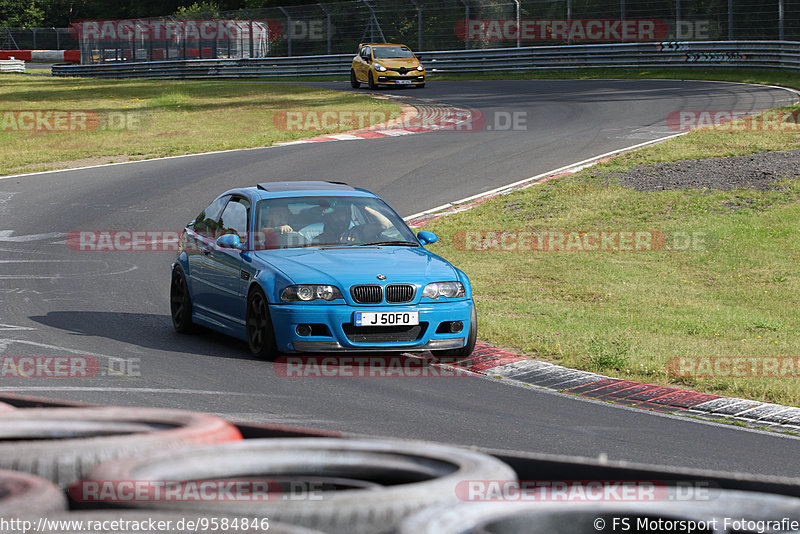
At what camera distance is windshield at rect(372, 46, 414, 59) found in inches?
1622

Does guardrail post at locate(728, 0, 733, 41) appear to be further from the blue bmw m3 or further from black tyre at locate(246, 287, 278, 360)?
black tyre at locate(246, 287, 278, 360)

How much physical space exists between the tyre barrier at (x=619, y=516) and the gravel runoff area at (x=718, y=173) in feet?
55.0

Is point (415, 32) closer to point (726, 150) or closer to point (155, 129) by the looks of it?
point (155, 129)

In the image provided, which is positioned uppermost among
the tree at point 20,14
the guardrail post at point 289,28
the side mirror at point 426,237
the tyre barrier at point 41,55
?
the tree at point 20,14

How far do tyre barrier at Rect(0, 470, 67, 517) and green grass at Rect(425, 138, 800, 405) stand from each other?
6.79 metres

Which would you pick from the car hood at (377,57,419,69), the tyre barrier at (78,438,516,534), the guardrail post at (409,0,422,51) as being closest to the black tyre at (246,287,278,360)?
the tyre barrier at (78,438,516,534)

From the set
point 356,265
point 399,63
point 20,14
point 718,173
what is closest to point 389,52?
point 399,63

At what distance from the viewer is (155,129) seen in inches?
1260

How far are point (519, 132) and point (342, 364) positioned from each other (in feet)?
60.6

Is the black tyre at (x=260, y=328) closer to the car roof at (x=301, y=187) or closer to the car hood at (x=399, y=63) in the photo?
the car roof at (x=301, y=187)

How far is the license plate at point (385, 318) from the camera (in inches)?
381

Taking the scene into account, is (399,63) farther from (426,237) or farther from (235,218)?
(426,237)

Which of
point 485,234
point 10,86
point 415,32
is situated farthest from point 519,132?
point 10,86

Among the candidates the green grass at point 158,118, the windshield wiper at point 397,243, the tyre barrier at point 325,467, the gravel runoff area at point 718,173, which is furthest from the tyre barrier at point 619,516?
the green grass at point 158,118
